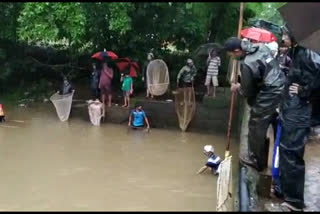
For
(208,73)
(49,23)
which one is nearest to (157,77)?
(208,73)

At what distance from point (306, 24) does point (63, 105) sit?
1136 cm

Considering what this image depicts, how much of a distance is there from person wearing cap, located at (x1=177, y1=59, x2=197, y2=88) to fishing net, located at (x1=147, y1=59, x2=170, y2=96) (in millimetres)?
404

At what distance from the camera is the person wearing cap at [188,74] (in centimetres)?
1478

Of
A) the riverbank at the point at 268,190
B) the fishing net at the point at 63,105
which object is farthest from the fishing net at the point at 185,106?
the riverbank at the point at 268,190

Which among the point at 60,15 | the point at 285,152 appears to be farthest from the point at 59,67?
the point at 285,152

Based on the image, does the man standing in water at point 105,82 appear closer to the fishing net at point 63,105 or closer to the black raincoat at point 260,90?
the fishing net at point 63,105

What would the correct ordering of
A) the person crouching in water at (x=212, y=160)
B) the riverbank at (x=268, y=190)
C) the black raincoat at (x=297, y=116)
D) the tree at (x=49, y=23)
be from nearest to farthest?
the black raincoat at (x=297, y=116) < the riverbank at (x=268, y=190) < the person crouching in water at (x=212, y=160) < the tree at (x=49, y=23)

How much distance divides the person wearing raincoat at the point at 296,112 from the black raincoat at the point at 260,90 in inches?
24.4

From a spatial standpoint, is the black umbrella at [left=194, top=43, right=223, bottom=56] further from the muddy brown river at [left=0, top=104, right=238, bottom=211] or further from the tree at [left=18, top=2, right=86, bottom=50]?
the tree at [left=18, top=2, right=86, bottom=50]

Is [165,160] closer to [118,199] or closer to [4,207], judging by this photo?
[118,199]

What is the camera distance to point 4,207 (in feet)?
27.6

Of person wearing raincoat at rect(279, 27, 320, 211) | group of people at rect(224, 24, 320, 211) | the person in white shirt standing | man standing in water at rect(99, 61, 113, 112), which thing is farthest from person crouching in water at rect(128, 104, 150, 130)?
person wearing raincoat at rect(279, 27, 320, 211)

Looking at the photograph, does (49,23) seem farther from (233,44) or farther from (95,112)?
(233,44)

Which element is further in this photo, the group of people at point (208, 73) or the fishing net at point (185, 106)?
the group of people at point (208, 73)
